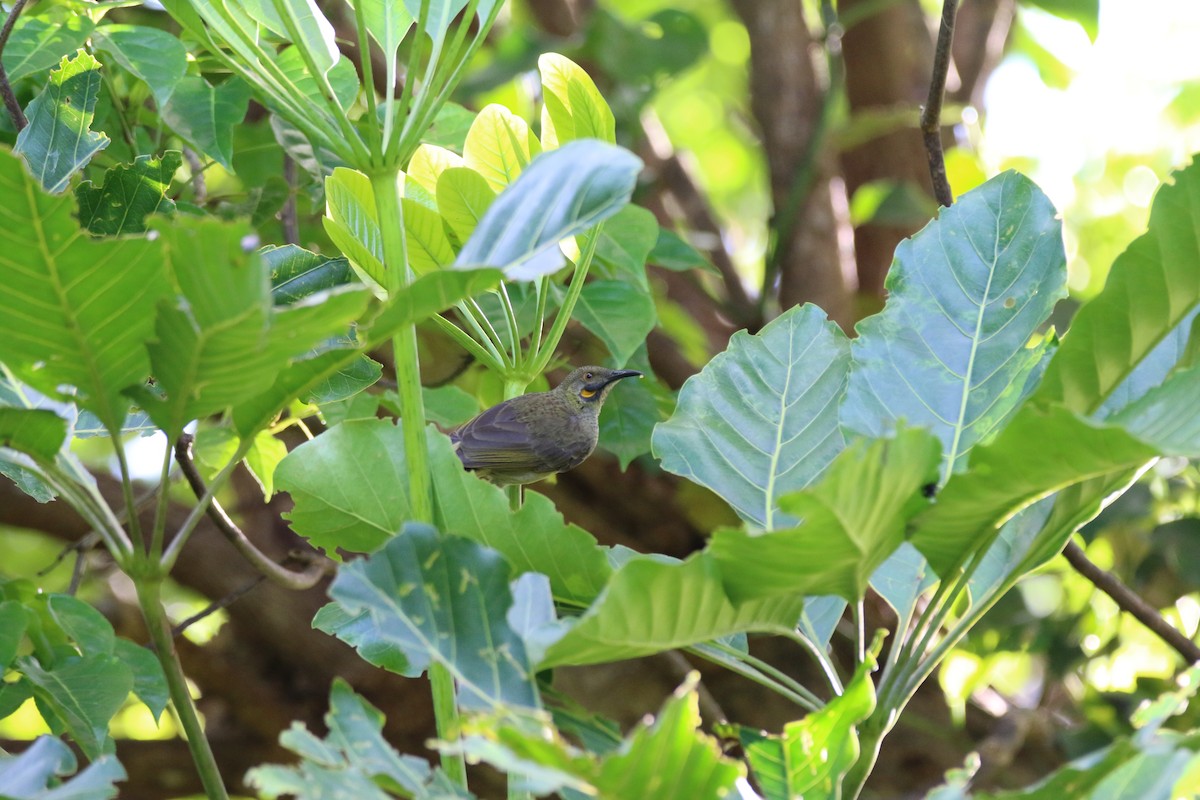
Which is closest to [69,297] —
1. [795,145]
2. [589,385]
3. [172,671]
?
[172,671]

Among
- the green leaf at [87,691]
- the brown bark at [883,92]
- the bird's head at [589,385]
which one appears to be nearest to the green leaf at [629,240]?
the bird's head at [589,385]

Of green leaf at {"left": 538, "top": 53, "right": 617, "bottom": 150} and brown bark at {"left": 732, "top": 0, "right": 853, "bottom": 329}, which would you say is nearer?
green leaf at {"left": 538, "top": 53, "right": 617, "bottom": 150}

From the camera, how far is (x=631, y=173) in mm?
1067

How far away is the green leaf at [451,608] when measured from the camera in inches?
42.3

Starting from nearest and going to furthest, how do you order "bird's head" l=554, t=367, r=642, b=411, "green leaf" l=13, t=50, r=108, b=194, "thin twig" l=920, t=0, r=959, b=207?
"green leaf" l=13, t=50, r=108, b=194 < "thin twig" l=920, t=0, r=959, b=207 < "bird's head" l=554, t=367, r=642, b=411

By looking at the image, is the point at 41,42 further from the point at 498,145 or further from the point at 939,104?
the point at 939,104

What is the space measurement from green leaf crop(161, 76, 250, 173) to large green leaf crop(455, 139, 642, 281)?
121 centimetres

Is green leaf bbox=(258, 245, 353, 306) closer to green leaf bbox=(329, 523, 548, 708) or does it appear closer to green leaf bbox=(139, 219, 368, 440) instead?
green leaf bbox=(139, 219, 368, 440)

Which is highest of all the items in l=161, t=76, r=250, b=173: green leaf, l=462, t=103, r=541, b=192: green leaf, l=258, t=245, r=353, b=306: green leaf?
l=462, t=103, r=541, b=192: green leaf

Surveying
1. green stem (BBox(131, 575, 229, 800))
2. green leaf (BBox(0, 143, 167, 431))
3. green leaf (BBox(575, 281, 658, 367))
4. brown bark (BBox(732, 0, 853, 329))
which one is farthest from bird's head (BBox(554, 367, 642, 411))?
green leaf (BBox(0, 143, 167, 431))

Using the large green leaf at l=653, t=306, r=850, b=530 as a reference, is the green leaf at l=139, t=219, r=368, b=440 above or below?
above

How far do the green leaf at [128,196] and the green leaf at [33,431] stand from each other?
637mm

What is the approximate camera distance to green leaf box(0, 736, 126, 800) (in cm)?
100

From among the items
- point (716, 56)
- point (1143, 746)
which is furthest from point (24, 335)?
point (716, 56)
